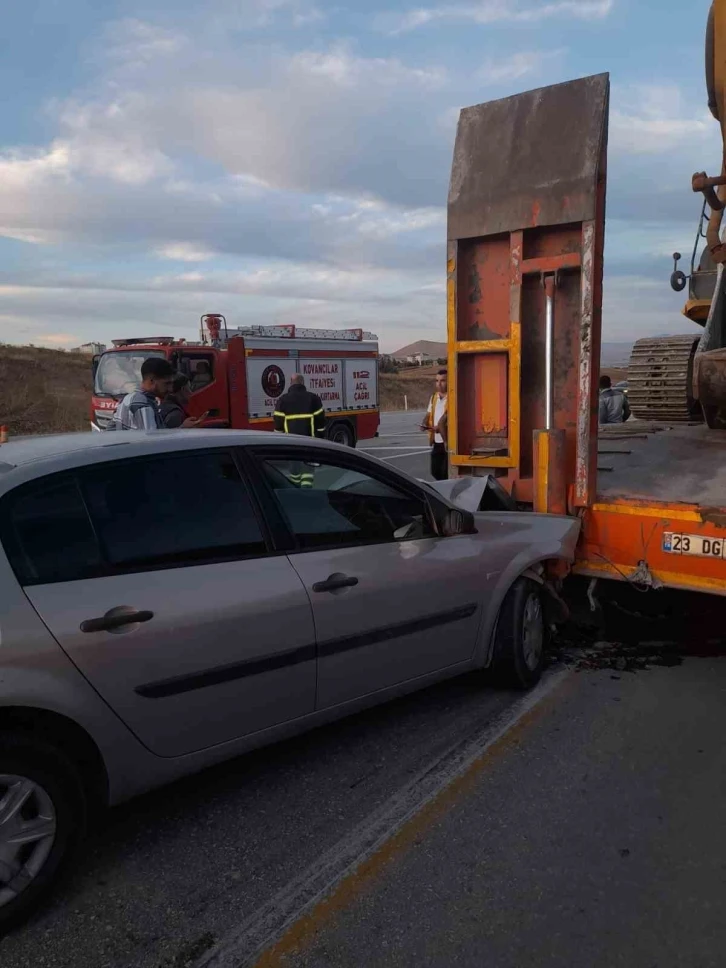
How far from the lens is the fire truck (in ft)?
51.1

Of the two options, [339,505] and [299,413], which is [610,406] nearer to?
[299,413]

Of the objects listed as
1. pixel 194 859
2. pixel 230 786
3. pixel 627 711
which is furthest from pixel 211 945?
pixel 627 711

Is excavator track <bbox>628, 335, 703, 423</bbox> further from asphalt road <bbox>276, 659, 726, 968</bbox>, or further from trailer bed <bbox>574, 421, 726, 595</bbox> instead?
asphalt road <bbox>276, 659, 726, 968</bbox>

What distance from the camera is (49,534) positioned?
2.66 m

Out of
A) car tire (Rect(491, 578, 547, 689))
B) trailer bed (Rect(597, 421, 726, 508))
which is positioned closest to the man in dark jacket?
trailer bed (Rect(597, 421, 726, 508))

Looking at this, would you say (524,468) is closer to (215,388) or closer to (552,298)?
(552,298)

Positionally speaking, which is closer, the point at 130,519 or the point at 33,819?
the point at 33,819

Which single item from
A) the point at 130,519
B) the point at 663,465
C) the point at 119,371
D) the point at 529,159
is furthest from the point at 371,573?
the point at 119,371

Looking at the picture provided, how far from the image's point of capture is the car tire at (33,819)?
2.45 m

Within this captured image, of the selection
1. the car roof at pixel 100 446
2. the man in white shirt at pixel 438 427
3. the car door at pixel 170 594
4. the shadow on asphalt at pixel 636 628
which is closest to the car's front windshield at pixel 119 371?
the man in white shirt at pixel 438 427

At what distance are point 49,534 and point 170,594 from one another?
0.46m

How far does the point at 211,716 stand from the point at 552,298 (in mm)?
3164

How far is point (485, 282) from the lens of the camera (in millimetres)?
5125

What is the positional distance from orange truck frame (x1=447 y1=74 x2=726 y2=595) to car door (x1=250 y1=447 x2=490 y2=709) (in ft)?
3.57
